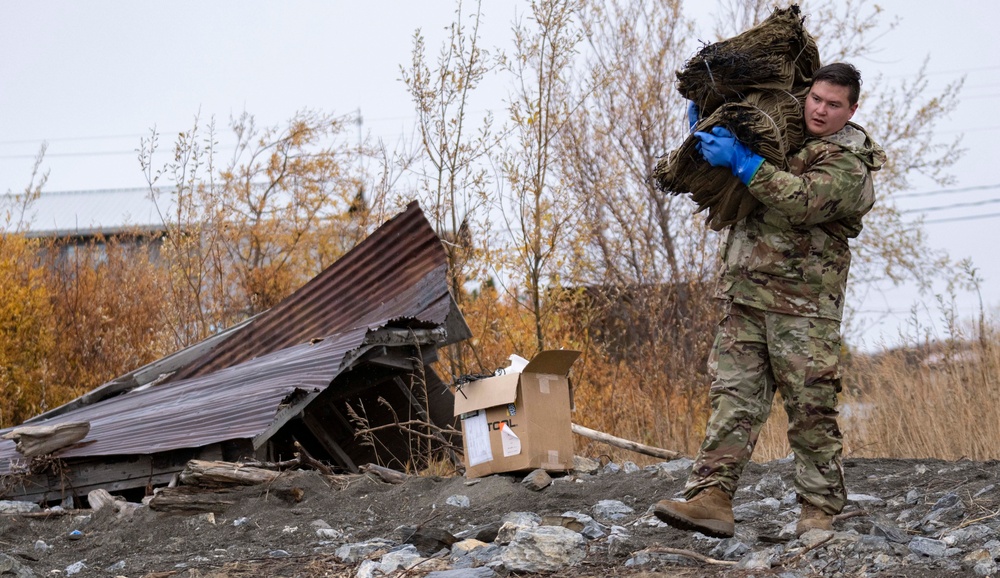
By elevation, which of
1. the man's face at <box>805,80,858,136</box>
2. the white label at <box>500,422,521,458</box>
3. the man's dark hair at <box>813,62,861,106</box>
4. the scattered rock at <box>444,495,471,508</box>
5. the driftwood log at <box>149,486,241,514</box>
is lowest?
the scattered rock at <box>444,495,471,508</box>

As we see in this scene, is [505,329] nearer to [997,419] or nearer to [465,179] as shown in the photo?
[465,179]

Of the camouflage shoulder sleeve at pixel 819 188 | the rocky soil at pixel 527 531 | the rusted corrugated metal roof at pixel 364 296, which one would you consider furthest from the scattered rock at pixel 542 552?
the rusted corrugated metal roof at pixel 364 296

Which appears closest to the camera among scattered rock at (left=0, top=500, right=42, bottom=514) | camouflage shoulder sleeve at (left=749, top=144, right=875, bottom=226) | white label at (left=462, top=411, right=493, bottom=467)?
camouflage shoulder sleeve at (left=749, top=144, right=875, bottom=226)

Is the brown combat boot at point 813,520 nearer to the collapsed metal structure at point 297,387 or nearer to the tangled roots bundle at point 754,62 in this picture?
the tangled roots bundle at point 754,62

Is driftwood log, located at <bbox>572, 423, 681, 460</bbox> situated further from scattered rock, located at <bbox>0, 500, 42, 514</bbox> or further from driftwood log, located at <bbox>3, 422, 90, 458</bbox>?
scattered rock, located at <bbox>0, 500, 42, 514</bbox>

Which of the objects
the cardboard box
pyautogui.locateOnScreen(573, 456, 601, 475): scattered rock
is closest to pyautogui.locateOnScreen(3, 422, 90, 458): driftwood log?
the cardboard box

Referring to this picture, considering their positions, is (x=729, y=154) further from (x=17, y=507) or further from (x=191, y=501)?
(x=17, y=507)

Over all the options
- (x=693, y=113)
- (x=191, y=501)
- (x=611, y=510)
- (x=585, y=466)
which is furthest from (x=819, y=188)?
(x=191, y=501)

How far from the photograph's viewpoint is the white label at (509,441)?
5.98m

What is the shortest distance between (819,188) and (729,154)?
37 centimetres

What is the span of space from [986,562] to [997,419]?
12.4 feet

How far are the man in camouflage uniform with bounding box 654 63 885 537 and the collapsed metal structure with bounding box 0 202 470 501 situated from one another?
3381 mm

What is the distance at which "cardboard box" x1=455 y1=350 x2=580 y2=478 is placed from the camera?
19.5 feet

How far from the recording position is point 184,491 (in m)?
6.14
